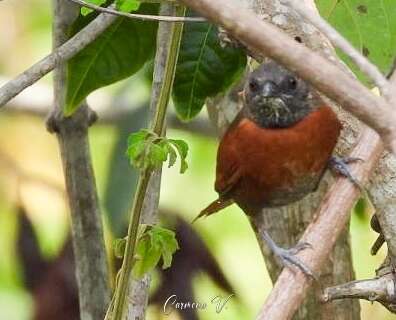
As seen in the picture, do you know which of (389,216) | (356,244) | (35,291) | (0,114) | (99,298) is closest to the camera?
(389,216)

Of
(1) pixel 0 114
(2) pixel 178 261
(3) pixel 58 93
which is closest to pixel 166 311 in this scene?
(2) pixel 178 261

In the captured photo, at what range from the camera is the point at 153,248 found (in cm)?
160

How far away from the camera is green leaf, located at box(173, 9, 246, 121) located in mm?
2254

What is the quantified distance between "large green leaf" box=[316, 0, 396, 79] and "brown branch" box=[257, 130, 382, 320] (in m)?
0.48

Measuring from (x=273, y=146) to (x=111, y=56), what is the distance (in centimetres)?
40

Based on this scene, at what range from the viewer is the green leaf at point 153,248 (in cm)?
159

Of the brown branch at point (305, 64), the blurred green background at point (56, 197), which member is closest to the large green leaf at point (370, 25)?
the blurred green background at point (56, 197)

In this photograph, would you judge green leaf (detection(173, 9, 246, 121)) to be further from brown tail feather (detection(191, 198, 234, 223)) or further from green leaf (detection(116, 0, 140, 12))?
green leaf (detection(116, 0, 140, 12))

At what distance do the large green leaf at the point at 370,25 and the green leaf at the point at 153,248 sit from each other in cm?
65

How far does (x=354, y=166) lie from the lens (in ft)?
5.01

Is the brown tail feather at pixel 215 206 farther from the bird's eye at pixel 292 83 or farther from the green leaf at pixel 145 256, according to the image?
the green leaf at pixel 145 256

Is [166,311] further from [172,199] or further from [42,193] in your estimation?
[42,193]

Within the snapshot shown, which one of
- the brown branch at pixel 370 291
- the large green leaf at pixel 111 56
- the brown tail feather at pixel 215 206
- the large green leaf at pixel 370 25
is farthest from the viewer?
the brown tail feather at pixel 215 206

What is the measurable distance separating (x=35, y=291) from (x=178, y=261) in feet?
1.39
